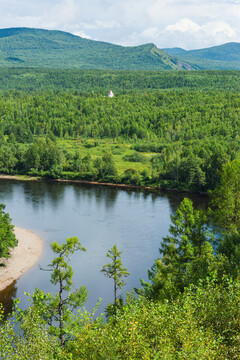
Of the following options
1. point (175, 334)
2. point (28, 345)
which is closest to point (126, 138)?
point (28, 345)

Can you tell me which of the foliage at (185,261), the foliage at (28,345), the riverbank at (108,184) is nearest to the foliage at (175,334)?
the foliage at (28,345)

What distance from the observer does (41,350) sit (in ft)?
59.5

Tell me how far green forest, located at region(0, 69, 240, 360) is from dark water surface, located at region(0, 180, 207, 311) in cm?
190

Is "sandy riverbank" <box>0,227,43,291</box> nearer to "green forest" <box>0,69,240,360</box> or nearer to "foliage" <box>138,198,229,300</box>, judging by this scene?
"green forest" <box>0,69,240,360</box>

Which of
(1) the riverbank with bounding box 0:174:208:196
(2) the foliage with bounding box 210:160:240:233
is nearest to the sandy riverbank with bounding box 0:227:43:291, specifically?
(2) the foliage with bounding box 210:160:240:233

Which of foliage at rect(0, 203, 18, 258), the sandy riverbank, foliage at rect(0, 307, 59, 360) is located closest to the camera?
foliage at rect(0, 307, 59, 360)

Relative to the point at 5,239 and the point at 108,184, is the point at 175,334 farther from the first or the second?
the point at 108,184

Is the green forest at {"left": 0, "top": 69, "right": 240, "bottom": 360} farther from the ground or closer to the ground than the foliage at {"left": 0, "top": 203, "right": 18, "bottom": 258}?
farther from the ground

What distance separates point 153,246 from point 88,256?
9.37 meters

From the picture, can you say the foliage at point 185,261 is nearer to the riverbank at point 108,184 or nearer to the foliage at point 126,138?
the riverbank at point 108,184

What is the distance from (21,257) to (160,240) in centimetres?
1986

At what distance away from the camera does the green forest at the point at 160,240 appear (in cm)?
1783

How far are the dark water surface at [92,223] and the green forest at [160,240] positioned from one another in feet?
A: 6.24

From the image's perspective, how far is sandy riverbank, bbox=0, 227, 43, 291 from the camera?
1955 inches
